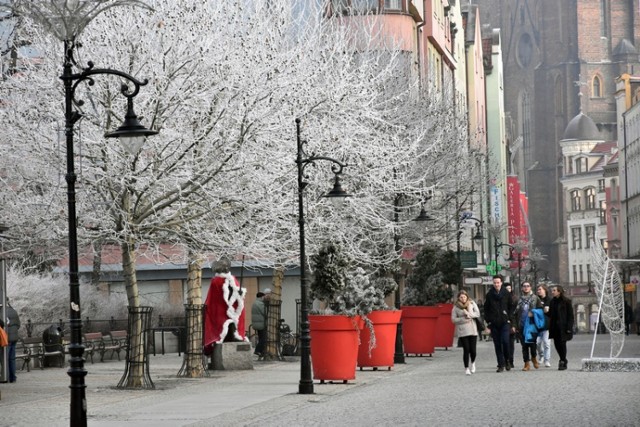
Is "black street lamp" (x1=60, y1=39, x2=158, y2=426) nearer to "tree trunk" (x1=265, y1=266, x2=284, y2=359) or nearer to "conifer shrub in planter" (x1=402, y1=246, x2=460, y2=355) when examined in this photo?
"tree trunk" (x1=265, y1=266, x2=284, y2=359)

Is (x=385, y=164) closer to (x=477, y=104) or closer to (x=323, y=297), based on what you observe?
(x=323, y=297)

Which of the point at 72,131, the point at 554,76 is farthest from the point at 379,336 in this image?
the point at 554,76

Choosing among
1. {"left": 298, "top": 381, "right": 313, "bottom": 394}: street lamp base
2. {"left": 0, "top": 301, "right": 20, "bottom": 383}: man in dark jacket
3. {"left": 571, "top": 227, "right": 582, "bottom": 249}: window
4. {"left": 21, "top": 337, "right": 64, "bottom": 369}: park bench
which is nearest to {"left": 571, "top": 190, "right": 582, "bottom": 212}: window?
{"left": 571, "top": 227, "right": 582, "bottom": 249}: window

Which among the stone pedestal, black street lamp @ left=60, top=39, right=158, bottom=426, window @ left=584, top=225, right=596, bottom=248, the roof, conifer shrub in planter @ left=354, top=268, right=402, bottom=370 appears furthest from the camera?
the roof

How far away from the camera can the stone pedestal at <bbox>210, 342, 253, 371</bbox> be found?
3038 centimetres

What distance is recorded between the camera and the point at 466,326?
28.1 m

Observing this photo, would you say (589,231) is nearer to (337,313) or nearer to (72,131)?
(337,313)

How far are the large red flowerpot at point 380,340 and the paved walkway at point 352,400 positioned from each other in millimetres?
424

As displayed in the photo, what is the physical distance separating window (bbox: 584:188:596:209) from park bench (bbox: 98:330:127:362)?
11748cm

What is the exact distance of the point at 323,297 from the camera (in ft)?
85.6

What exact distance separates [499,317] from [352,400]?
8001 millimetres

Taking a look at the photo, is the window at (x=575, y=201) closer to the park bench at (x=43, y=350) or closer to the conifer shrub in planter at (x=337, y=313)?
the park bench at (x=43, y=350)

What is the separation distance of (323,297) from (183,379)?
326cm

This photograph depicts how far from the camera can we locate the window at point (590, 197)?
154 m
